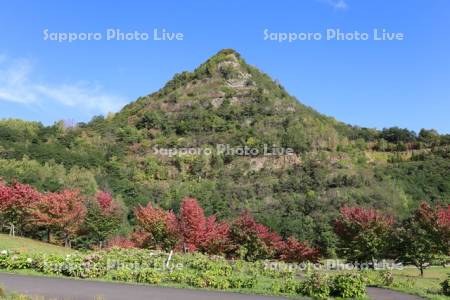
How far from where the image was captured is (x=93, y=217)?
5106 centimetres

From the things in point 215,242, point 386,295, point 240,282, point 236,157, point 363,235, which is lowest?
point 386,295

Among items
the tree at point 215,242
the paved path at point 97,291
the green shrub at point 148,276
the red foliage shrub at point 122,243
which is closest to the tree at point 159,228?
the red foliage shrub at point 122,243

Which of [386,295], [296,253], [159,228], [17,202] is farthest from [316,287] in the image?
[17,202]

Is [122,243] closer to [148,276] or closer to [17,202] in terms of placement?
[17,202]

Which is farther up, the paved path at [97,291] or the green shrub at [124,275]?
the green shrub at [124,275]

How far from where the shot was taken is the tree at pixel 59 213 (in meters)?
46.4

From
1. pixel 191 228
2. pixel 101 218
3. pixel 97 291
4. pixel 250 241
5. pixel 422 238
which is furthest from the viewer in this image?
pixel 101 218

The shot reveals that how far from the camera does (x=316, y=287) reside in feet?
58.6

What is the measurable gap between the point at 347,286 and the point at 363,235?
1893 centimetres

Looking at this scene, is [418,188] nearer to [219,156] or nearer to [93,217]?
[219,156]

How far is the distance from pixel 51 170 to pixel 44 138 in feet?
142

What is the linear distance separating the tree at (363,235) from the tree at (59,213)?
85.1ft

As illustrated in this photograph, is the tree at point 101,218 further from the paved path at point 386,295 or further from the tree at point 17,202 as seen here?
the paved path at point 386,295

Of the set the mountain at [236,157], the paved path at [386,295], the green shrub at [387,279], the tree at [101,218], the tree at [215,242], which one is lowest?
the paved path at [386,295]
